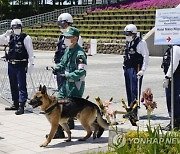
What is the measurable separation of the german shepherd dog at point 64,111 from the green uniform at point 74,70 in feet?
0.75

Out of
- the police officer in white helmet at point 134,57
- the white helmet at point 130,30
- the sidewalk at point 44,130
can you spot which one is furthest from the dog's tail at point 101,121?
the white helmet at point 130,30

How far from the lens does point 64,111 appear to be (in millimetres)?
7191

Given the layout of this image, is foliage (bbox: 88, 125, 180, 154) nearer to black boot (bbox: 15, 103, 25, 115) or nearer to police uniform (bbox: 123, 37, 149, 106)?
police uniform (bbox: 123, 37, 149, 106)

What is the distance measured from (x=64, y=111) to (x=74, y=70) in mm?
694

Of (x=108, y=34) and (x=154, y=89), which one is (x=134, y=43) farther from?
(x=108, y=34)

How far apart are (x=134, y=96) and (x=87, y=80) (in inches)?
259

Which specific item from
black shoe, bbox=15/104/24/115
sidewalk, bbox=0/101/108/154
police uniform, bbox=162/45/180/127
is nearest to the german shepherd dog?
sidewalk, bbox=0/101/108/154

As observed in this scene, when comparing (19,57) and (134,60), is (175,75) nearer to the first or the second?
(134,60)

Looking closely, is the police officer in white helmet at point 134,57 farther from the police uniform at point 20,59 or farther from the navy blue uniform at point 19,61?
the navy blue uniform at point 19,61

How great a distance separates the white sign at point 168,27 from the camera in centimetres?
657

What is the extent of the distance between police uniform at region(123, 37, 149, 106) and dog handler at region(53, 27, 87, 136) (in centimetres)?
157

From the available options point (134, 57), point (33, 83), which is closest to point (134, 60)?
point (134, 57)

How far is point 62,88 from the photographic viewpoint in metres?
7.67

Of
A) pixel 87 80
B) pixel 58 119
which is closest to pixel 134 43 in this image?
pixel 58 119
